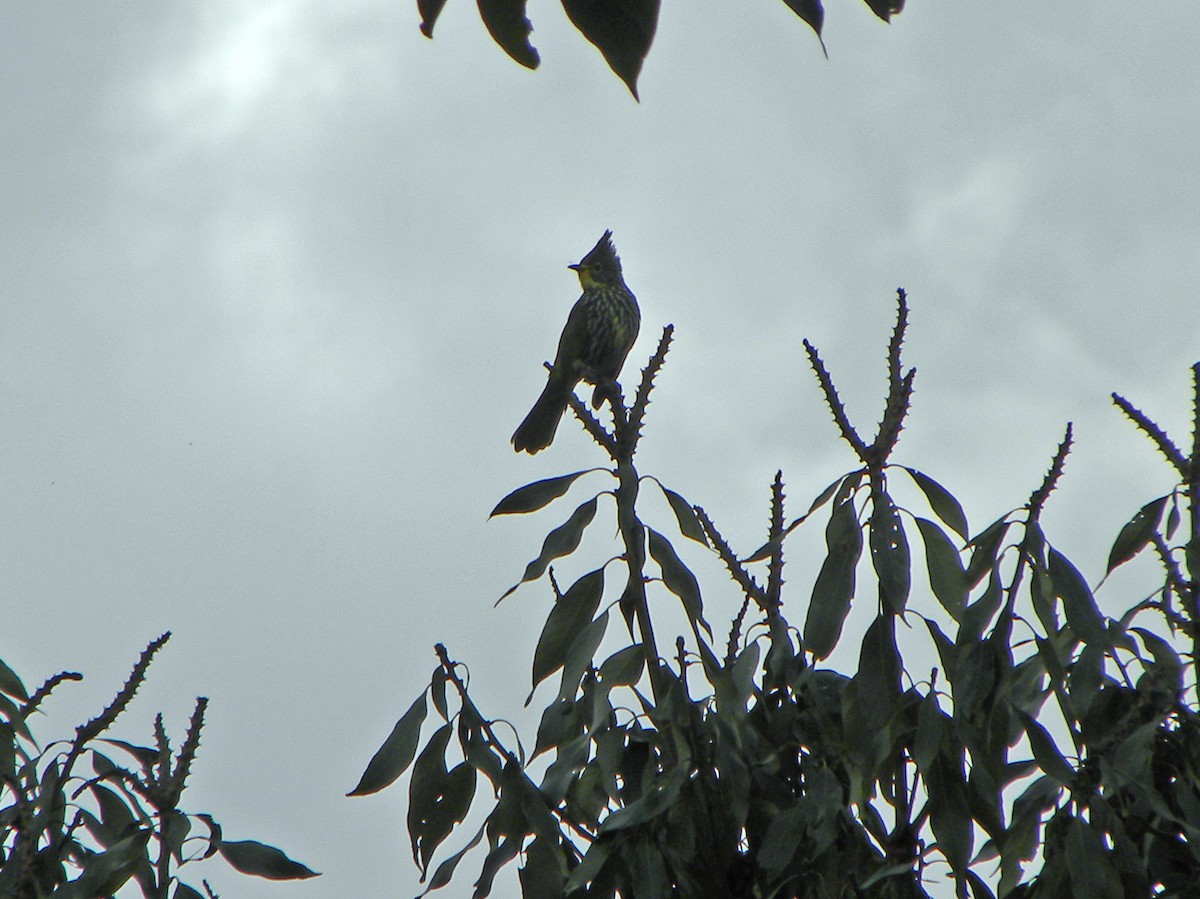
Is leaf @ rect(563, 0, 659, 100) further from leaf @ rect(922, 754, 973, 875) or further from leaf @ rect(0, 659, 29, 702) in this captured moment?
leaf @ rect(0, 659, 29, 702)

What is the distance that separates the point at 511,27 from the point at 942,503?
174cm

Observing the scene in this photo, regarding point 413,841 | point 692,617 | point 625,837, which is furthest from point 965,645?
point 413,841

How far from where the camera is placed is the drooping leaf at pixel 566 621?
2.64 meters

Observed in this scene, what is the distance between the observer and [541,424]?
7266 millimetres

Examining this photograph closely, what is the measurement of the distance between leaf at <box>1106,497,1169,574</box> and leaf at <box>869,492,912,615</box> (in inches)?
17.6

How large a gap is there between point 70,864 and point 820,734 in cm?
164

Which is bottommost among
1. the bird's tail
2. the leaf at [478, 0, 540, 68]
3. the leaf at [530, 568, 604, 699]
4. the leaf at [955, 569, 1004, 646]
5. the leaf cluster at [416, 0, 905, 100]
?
the leaf cluster at [416, 0, 905, 100]

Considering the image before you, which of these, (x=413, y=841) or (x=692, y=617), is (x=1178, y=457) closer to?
(x=692, y=617)

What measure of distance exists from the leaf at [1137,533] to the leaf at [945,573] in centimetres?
35

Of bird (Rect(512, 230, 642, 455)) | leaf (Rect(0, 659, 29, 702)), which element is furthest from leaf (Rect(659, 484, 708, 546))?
bird (Rect(512, 230, 642, 455))

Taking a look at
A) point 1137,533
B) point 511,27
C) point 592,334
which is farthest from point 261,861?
point 592,334

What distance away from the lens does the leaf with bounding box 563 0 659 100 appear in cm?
104

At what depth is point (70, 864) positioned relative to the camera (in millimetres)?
3102

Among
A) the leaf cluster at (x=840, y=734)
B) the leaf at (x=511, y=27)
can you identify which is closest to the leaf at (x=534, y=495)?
the leaf cluster at (x=840, y=734)
